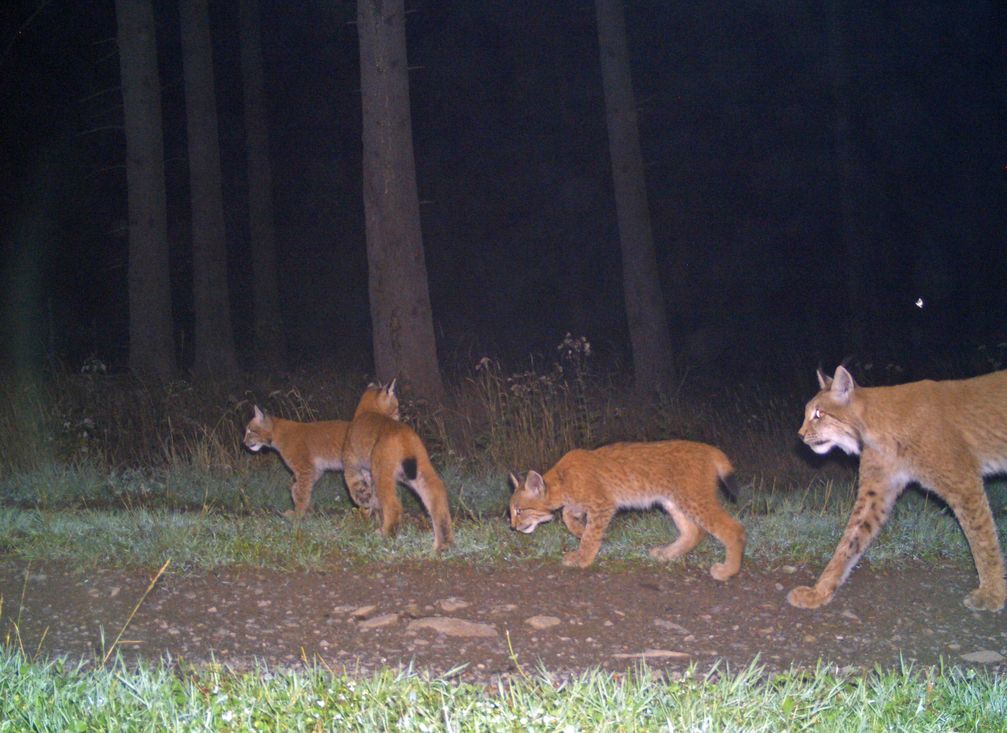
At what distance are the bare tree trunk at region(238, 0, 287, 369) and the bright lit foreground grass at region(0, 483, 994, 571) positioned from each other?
15196mm

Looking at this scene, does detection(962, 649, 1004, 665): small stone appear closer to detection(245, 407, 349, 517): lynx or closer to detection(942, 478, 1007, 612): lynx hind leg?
detection(942, 478, 1007, 612): lynx hind leg

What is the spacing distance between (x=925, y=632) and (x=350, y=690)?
10.6 ft

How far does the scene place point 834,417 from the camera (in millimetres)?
6828

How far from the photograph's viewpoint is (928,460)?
648 centimetres

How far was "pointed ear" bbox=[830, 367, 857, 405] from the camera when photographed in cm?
674

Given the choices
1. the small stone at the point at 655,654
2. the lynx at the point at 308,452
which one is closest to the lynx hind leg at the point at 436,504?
the lynx at the point at 308,452

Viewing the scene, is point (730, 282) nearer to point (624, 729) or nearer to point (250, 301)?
point (250, 301)

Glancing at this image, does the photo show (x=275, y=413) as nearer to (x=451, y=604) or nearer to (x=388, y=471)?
(x=388, y=471)

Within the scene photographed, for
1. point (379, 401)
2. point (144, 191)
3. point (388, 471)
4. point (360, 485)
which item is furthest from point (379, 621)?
point (144, 191)

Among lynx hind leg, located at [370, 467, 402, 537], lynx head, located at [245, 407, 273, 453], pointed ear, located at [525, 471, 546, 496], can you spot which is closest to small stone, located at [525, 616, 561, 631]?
pointed ear, located at [525, 471, 546, 496]

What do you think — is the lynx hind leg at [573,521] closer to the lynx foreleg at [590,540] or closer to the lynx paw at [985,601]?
the lynx foreleg at [590,540]

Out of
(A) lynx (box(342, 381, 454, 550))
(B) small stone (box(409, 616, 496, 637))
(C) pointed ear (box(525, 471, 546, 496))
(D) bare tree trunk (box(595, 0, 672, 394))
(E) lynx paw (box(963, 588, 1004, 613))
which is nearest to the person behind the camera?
(B) small stone (box(409, 616, 496, 637))

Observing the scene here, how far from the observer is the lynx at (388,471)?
762cm

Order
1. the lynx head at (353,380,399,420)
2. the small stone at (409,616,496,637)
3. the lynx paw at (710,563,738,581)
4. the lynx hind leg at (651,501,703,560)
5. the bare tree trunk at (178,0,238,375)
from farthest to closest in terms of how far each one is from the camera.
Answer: the bare tree trunk at (178,0,238,375), the lynx head at (353,380,399,420), the lynx hind leg at (651,501,703,560), the lynx paw at (710,563,738,581), the small stone at (409,616,496,637)
